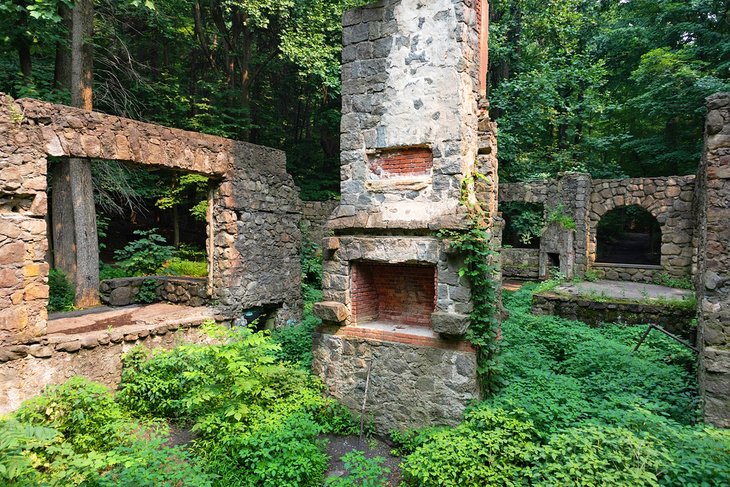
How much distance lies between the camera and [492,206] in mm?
6387

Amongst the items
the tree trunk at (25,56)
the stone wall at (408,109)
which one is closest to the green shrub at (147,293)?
the stone wall at (408,109)

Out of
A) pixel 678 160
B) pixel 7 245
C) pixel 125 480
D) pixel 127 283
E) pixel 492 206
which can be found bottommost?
pixel 125 480

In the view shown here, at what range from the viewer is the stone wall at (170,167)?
17.6ft

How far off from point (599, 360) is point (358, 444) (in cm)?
388

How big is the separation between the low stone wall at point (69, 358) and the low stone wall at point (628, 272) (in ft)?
41.0

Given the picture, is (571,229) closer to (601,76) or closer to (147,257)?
(601,76)

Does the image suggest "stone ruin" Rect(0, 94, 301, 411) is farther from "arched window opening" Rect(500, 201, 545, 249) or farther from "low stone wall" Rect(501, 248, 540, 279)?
"arched window opening" Rect(500, 201, 545, 249)

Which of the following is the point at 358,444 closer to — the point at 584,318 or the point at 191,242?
the point at 584,318

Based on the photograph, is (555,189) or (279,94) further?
(279,94)

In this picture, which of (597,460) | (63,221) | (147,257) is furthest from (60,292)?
(597,460)

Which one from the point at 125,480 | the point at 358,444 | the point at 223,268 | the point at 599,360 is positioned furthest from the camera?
the point at 223,268

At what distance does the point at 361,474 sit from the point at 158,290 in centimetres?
644

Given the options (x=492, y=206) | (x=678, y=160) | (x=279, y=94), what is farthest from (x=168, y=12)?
(x=678, y=160)

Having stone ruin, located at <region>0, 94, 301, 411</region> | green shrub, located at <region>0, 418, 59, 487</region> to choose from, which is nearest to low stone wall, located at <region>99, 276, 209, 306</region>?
stone ruin, located at <region>0, 94, 301, 411</region>
